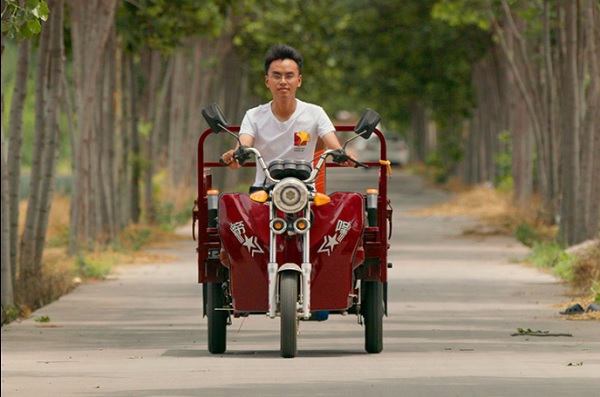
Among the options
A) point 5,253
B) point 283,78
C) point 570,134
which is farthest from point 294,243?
point 570,134

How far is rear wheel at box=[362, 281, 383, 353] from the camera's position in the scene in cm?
1193

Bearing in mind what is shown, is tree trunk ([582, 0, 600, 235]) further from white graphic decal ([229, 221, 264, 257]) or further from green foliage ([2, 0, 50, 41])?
white graphic decal ([229, 221, 264, 257])

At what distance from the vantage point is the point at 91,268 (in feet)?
70.0

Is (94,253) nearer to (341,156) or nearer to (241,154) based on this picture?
(241,154)

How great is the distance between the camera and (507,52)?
100ft

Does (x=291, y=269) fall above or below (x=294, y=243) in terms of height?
below

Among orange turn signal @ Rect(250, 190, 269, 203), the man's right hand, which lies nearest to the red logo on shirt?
the man's right hand

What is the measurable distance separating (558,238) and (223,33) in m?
16.8

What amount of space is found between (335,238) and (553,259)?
1106 cm

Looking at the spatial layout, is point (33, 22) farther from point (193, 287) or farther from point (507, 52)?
point (507, 52)

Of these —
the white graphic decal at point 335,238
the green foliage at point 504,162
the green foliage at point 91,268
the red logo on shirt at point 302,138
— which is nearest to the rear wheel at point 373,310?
the white graphic decal at point 335,238

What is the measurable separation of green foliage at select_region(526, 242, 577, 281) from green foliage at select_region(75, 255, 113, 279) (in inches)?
214

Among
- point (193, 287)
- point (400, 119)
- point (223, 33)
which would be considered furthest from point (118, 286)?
point (400, 119)

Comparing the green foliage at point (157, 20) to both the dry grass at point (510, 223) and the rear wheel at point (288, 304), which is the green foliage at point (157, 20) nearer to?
the dry grass at point (510, 223)
